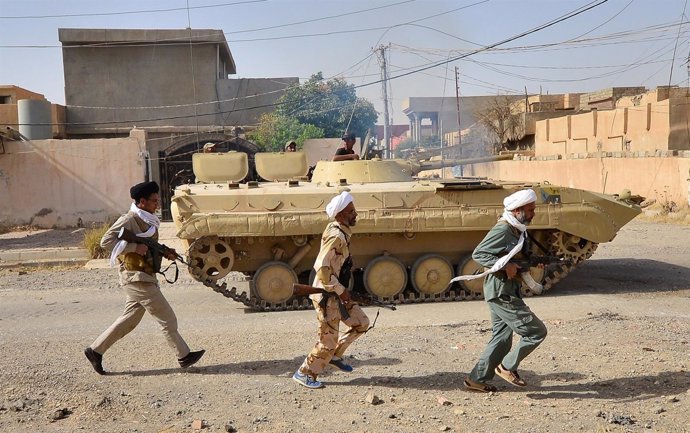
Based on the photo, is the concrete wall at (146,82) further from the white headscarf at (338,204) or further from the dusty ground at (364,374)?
the white headscarf at (338,204)

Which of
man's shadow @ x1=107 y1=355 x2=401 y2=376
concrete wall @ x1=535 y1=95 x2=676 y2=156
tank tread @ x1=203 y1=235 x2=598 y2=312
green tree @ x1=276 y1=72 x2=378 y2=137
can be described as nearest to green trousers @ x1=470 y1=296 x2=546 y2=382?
man's shadow @ x1=107 y1=355 x2=401 y2=376

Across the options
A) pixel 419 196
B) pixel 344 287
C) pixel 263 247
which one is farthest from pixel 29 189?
pixel 344 287

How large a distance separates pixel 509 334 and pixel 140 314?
2.96 metres

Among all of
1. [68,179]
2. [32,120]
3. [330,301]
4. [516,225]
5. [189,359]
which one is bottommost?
[189,359]

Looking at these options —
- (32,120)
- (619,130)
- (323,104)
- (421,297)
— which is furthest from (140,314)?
(323,104)

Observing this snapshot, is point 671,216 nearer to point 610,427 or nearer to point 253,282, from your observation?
point 253,282

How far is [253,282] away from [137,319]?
3032mm

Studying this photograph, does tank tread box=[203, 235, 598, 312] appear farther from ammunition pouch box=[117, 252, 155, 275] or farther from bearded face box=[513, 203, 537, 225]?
bearded face box=[513, 203, 537, 225]

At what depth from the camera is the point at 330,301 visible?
543 cm

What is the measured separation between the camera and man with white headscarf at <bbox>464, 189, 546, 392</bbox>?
17.2ft

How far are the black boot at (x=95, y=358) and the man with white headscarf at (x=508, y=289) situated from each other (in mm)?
2998

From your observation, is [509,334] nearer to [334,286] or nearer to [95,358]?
[334,286]

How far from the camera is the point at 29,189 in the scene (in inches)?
781

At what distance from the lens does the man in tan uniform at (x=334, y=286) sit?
538 centimetres
